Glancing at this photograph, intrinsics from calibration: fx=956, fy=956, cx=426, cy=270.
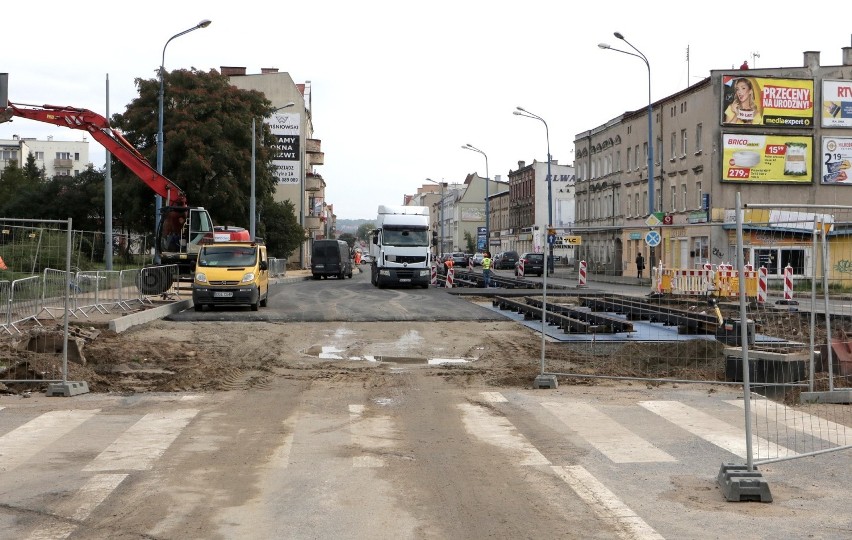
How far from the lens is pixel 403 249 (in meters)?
41.2

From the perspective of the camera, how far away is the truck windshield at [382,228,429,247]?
41.4 m

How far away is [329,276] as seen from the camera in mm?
64062

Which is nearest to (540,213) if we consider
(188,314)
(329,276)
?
(329,276)

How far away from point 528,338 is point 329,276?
45.4m

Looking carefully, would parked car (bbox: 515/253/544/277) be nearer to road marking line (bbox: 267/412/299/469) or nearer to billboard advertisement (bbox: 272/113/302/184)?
billboard advertisement (bbox: 272/113/302/184)

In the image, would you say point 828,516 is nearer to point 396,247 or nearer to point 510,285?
point 396,247

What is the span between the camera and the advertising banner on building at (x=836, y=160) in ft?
173

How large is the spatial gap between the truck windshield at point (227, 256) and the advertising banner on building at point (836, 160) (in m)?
37.5

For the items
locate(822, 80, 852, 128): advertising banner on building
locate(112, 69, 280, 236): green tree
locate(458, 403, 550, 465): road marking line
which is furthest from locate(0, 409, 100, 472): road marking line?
locate(822, 80, 852, 128): advertising banner on building

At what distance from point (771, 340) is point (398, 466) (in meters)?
6.41

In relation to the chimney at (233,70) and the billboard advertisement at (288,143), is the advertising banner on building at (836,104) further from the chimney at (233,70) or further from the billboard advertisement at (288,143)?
the chimney at (233,70)

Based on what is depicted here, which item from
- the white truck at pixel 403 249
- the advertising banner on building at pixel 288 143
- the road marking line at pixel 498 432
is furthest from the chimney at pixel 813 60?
the road marking line at pixel 498 432

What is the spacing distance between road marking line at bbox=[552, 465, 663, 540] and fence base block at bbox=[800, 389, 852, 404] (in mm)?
4525

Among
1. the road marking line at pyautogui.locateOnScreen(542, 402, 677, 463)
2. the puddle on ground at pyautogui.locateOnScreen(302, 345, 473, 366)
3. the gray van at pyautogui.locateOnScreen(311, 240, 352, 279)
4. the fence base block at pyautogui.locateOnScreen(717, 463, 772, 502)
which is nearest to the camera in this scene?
the fence base block at pyautogui.locateOnScreen(717, 463, 772, 502)
